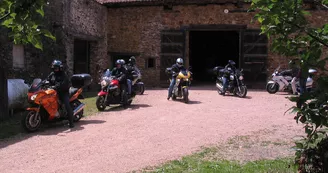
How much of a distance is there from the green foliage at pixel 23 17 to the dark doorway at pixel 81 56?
41.4ft

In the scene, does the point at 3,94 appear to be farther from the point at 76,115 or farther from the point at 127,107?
the point at 127,107

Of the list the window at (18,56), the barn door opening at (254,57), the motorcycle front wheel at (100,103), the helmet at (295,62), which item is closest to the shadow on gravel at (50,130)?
the motorcycle front wheel at (100,103)

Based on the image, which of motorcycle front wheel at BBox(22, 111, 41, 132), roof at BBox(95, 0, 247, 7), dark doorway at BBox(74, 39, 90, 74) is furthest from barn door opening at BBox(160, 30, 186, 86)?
motorcycle front wheel at BBox(22, 111, 41, 132)

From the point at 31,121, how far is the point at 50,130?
480mm

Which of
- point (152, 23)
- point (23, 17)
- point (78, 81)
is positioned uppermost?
point (152, 23)

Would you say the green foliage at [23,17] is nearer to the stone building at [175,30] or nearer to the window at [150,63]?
the stone building at [175,30]

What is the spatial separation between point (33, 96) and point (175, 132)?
9.72ft

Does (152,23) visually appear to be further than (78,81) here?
Yes

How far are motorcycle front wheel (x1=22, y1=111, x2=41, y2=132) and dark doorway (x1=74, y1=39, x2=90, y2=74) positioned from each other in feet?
26.3

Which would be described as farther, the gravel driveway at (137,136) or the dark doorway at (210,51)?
the dark doorway at (210,51)

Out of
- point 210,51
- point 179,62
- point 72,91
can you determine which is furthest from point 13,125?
point 210,51

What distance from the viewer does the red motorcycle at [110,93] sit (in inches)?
388

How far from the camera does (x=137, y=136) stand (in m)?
6.86

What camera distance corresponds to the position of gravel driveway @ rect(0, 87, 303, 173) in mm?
5254
